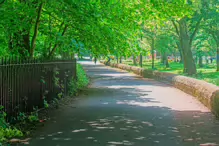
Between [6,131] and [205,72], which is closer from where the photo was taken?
[6,131]

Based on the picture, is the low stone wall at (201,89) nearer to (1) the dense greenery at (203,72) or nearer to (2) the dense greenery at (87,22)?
(1) the dense greenery at (203,72)

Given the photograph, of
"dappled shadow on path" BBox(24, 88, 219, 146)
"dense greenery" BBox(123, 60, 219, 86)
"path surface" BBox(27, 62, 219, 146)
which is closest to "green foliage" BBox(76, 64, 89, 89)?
"path surface" BBox(27, 62, 219, 146)

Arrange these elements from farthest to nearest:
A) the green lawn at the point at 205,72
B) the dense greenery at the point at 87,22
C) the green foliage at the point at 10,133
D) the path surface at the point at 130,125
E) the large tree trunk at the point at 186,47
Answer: the large tree trunk at the point at 186,47, the green lawn at the point at 205,72, the dense greenery at the point at 87,22, the green foliage at the point at 10,133, the path surface at the point at 130,125

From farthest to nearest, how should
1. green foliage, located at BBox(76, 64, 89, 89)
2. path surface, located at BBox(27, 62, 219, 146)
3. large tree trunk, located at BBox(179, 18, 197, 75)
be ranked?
large tree trunk, located at BBox(179, 18, 197, 75) < green foliage, located at BBox(76, 64, 89, 89) < path surface, located at BBox(27, 62, 219, 146)

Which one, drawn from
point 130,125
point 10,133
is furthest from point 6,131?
point 130,125

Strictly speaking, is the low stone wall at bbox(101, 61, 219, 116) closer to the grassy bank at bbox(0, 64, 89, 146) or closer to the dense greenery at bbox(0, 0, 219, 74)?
the dense greenery at bbox(0, 0, 219, 74)

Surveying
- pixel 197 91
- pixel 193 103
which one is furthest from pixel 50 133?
pixel 197 91

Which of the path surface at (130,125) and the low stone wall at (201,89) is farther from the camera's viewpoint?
the low stone wall at (201,89)

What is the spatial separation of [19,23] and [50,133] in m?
5.66

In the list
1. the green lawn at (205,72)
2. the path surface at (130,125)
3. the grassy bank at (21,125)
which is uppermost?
the green lawn at (205,72)

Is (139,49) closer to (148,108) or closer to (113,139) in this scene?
(148,108)

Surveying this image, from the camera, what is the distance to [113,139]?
834 centimetres

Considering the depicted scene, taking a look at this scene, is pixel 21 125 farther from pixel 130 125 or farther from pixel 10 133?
pixel 130 125

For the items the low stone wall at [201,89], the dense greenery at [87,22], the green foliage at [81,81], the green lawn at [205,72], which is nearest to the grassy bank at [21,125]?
the dense greenery at [87,22]
